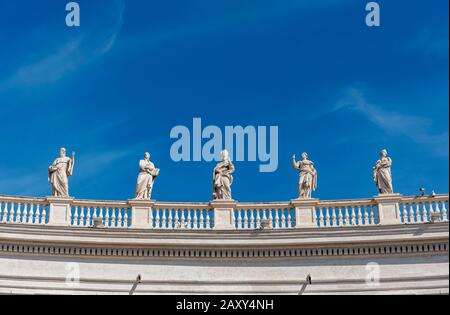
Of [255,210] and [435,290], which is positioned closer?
[435,290]

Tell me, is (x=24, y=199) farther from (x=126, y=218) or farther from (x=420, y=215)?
(x=420, y=215)

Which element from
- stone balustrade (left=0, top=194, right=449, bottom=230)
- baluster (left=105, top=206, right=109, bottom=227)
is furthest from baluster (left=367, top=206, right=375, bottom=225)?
baluster (left=105, top=206, right=109, bottom=227)

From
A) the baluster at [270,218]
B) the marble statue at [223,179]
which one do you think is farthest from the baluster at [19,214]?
the baluster at [270,218]

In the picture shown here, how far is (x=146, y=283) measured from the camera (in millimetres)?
34688

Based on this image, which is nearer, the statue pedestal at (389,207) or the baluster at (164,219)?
the statue pedestal at (389,207)

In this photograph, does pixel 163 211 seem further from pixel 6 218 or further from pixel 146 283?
pixel 6 218

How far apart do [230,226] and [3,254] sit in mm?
8158

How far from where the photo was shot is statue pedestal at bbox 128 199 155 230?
35469mm

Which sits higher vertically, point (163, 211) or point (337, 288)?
point (163, 211)

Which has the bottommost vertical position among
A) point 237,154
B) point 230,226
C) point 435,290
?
point 435,290

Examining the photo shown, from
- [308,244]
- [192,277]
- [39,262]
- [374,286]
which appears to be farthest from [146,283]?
[374,286]

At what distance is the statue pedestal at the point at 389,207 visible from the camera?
115 feet

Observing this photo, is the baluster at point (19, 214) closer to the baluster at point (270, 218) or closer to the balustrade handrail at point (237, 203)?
the balustrade handrail at point (237, 203)

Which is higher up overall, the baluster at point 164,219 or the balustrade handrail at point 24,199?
the balustrade handrail at point 24,199
